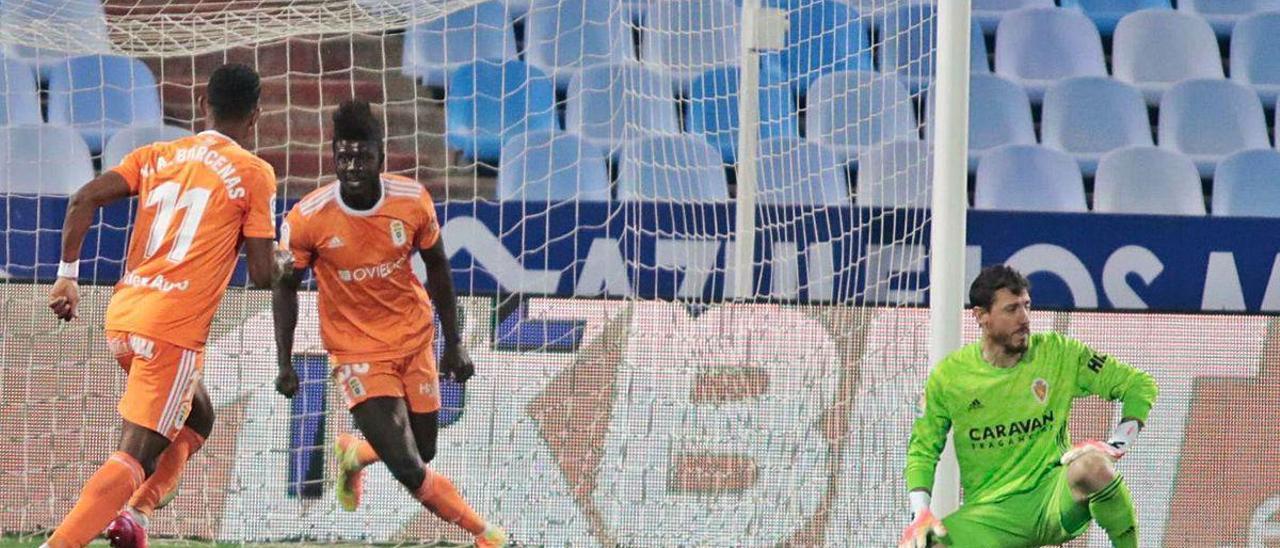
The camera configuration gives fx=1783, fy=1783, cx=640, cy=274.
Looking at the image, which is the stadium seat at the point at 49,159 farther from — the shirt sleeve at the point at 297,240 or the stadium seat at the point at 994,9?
the stadium seat at the point at 994,9

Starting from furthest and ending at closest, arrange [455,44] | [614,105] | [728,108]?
[455,44], [614,105], [728,108]

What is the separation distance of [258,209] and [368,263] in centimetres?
71

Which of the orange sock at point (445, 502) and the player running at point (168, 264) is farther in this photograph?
the orange sock at point (445, 502)

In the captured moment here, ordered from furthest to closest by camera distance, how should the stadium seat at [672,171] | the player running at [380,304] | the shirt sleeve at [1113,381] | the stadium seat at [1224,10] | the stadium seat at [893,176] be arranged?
1. the stadium seat at [1224,10]
2. the stadium seat at [672,171]
3. the stadium seat at [893,176]
4. the player running at [380,304]
5. the shirt sleeve at [1113,381]

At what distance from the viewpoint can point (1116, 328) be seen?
738cm

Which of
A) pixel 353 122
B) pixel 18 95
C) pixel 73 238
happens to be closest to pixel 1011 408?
pixel 353 122

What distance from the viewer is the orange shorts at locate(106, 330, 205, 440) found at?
5031 millimetres

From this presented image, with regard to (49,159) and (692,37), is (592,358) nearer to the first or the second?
(692,37)

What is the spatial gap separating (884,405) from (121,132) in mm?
4599

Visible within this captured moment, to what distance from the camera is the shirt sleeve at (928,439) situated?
502 cm

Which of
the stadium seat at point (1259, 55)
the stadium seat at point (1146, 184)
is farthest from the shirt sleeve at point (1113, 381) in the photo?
the stadium seat at point (1259, 55)

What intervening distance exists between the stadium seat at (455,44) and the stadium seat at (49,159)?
178 centimetres

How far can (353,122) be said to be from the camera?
5.59 meters

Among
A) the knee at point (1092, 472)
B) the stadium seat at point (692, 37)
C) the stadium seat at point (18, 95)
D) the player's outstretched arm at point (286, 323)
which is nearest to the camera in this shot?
the knee at point (1092, 472)
